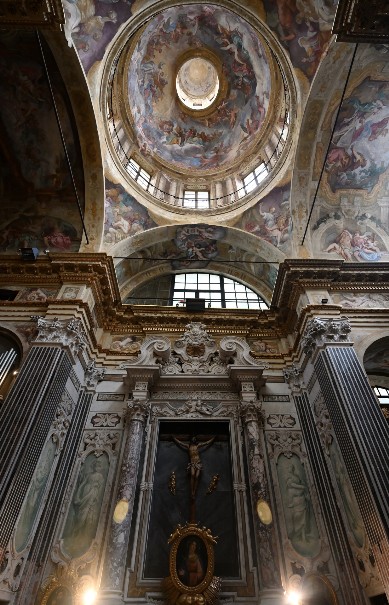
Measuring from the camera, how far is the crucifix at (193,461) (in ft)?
27.4

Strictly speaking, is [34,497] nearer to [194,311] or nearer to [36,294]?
[36,294]

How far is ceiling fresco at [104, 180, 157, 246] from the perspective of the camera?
43.0ft

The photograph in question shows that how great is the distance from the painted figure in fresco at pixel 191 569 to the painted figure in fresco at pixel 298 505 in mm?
2152

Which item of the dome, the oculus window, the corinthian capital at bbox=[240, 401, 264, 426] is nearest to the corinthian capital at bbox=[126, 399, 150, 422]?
the corinthian capital at bbox=[240, 401, 264, 426]

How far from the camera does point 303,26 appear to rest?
11.6 metres

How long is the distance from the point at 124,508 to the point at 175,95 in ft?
59.0

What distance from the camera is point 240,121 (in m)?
17.3

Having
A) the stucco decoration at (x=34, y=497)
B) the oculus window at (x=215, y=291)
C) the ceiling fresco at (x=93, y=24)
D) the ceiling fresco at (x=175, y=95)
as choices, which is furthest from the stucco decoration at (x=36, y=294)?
the ceiling fresco at (x=175, y=95)

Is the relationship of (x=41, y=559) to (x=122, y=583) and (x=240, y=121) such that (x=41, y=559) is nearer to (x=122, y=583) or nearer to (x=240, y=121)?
(x=122, y=583)

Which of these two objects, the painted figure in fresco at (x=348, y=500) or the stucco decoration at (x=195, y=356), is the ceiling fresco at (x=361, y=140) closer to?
the stucco decoration at (x=195, y=356)

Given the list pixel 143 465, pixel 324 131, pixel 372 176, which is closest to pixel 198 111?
pixel 324 131

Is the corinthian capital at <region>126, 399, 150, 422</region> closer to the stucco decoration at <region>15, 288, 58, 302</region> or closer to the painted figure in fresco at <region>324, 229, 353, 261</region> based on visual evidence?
the stucco decoration at <region>15, 288, 58, 302</region>

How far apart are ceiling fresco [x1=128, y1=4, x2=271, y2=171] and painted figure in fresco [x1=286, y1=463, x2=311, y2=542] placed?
534 inches

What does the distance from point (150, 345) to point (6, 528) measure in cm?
548
